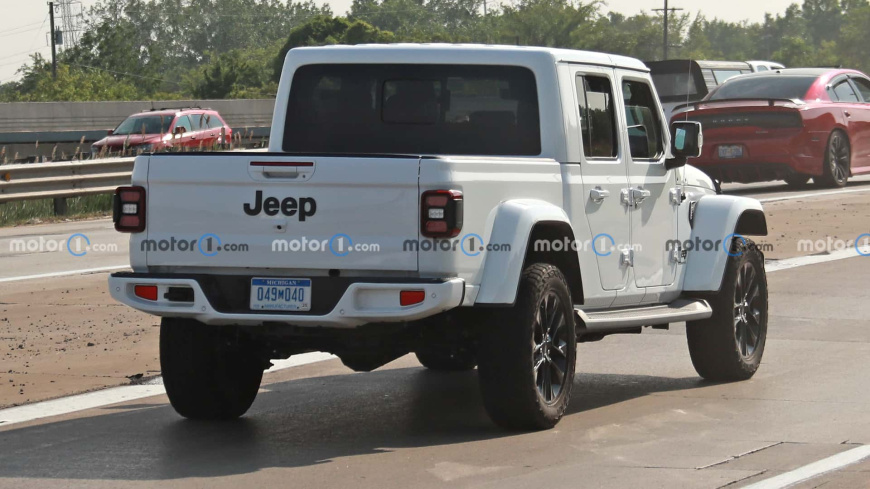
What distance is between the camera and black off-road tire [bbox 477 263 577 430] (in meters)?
7.33

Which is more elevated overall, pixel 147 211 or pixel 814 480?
pixel 147 211

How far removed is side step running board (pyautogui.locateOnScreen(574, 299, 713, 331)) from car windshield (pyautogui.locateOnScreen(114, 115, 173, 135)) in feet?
80.5

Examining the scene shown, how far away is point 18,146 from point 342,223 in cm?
3705

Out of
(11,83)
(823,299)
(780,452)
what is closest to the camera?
(780,452)

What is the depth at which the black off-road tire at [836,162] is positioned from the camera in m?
22.5

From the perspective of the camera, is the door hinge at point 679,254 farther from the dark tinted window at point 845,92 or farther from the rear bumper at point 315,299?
the dark tinted window at point 845,92

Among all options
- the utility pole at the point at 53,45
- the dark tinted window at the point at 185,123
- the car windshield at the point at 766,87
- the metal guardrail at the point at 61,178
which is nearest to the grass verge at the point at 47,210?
the metal guardrail at the point at 61,178

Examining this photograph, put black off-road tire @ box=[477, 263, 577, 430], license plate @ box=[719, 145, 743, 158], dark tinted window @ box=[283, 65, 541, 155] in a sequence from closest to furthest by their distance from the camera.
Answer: black off-road tire @ box=[477, 263, 577, 430] < dark tinted window @ box=[283, 65, 541, 155] < license plate @ box=[719, 145, 743, 158]

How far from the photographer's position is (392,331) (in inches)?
289

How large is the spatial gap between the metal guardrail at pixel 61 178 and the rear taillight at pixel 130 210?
49.2ft

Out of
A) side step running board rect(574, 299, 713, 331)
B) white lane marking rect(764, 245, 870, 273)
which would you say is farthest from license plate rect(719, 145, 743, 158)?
side step running board rect(574, 299, 713, 331)

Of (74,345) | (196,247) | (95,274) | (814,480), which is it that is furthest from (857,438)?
(95,274)

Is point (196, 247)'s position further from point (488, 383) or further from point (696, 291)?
point (696, 291)

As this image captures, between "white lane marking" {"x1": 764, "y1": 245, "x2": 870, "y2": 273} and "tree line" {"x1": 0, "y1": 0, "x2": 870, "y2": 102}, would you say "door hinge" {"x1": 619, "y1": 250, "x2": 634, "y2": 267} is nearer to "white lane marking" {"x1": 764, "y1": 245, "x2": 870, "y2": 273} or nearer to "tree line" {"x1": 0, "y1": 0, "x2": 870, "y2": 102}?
"white lane marking" {"x1": 764, "y1": 245, "x2": 870, "y2": 273}
